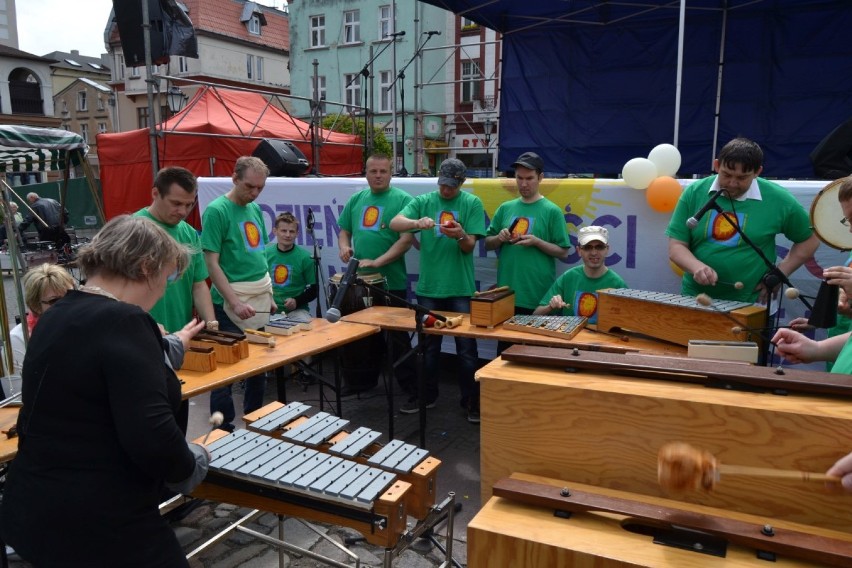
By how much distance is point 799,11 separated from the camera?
866 centimetres

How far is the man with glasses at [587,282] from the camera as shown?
169 inches

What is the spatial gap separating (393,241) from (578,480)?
3.58 m

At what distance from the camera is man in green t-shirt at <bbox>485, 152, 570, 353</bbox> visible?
469 cm

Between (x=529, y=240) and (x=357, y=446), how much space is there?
250 cm

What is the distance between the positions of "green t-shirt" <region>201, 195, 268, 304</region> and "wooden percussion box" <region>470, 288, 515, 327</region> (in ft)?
5.26

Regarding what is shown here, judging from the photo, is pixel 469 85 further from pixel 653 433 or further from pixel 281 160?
pixel 653 433

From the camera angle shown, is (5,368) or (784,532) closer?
(784,532)

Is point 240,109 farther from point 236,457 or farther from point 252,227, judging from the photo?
point 236,457

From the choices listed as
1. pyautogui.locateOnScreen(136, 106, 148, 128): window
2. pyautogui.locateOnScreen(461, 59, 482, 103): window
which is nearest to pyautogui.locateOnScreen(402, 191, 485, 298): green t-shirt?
pyautogui.locateOnScreen(461, 59, 482, 103): window

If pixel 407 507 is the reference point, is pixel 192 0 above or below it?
above

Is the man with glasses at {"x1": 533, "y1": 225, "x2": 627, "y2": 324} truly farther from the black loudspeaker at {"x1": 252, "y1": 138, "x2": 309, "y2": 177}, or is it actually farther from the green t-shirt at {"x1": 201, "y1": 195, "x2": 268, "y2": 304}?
the black loudspeaker at {"x1": 252, "y1": 138, "x2": 309, "y2": 177}

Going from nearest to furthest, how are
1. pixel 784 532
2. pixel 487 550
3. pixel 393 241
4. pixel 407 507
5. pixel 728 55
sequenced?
1. pixel 784 532
2. pixel 487 550
3. pixel 407 507
4. pixel 393 241
5. pixel 728 55

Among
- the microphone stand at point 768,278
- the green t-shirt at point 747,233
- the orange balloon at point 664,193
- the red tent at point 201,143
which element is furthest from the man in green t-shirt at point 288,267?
the red tent at point 201,143

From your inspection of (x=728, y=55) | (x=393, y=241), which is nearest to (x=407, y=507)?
(x=393, y=241)
